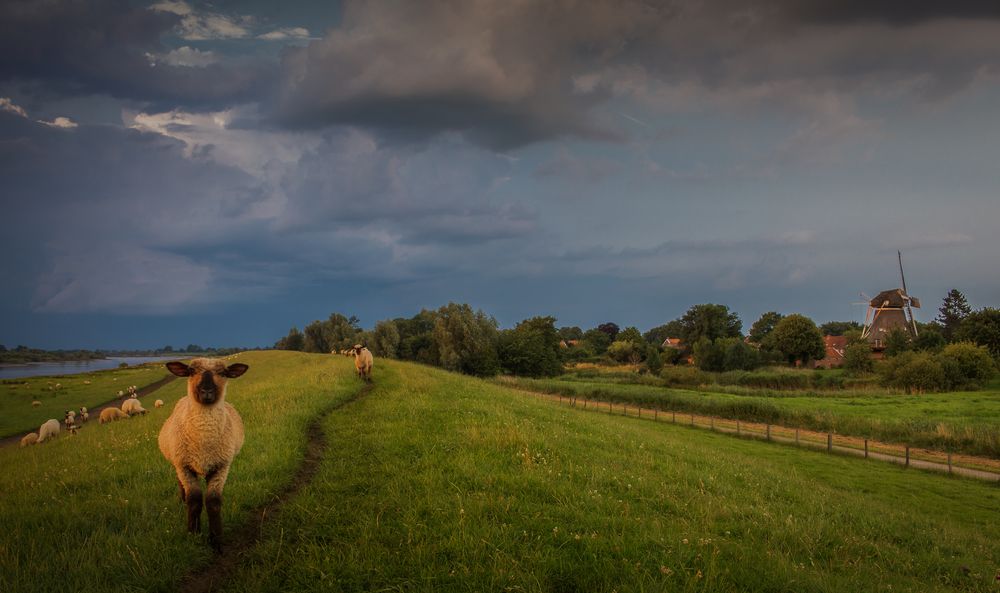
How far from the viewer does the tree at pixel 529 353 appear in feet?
335

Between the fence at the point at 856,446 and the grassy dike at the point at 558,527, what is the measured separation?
16.6 meters

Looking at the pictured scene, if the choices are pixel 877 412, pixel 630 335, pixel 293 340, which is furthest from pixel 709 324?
pixel 293 340

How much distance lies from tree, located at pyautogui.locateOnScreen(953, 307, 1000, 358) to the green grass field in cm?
8627

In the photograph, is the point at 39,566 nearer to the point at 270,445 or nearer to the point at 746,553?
the point at 270,445

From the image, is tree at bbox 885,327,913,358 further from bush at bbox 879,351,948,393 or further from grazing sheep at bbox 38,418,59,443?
grazing sheep at bbox 38,418,59,443

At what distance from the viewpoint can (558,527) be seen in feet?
25.2

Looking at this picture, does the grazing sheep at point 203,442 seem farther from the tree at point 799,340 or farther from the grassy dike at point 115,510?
the tree at point 799,340

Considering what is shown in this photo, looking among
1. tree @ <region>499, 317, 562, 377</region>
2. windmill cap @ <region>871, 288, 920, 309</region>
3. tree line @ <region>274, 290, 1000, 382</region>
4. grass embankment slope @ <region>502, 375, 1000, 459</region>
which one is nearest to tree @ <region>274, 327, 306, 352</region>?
tree line @ <region>274, 290, 1000, 382</region>

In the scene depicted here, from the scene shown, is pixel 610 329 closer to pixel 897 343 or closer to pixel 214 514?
pixel 897 343

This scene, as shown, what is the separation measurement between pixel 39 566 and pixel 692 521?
33.9 feet

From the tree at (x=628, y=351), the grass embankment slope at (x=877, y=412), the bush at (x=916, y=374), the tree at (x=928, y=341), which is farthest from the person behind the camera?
the tree at (x=628, y=351)

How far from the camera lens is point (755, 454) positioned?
108 feet

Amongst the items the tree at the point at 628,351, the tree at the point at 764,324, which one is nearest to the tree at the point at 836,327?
the tree at the point at 764,324

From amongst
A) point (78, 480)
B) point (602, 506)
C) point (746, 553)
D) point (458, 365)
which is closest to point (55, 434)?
point (78, 480)
